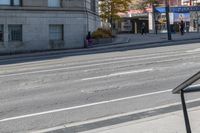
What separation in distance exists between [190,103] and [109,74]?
646cm

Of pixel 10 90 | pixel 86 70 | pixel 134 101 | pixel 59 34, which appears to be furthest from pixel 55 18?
pixel 134 101

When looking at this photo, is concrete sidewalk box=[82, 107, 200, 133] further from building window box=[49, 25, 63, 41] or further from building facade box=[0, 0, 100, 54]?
building window box=[49, 25, 63, 41]

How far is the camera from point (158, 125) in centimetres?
662

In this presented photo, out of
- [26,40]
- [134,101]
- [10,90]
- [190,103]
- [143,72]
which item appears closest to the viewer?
[190,103]

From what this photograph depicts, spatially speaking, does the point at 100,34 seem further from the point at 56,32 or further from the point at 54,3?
the point at 54,3

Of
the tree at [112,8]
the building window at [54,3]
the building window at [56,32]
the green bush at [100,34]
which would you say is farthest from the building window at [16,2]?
the tree at [112,8]

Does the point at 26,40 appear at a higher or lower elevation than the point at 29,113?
higher

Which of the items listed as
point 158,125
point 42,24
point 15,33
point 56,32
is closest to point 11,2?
point 15,33

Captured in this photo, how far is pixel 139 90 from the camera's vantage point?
11.1m

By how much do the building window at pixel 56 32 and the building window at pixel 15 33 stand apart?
9.46 feet

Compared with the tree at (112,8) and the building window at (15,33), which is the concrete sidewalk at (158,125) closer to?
the building window at (15,33)

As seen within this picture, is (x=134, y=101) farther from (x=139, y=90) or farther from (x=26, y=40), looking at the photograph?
(x=26, y=40)

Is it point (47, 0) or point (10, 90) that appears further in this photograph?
point (47, 0)

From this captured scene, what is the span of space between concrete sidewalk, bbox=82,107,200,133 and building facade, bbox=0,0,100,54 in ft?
88.3
